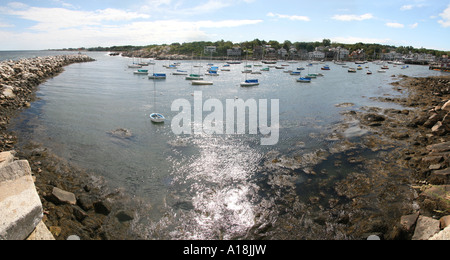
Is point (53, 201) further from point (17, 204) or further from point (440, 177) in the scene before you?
point (440, 177)

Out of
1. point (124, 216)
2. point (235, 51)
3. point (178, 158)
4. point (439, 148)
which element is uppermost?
point (235, 51)

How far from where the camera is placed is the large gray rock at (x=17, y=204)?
7102 millimetres

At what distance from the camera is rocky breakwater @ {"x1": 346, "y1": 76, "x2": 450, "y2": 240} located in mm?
9977

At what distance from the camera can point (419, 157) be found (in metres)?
17.1

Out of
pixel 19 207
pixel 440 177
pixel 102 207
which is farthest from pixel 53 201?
pixel 440 177

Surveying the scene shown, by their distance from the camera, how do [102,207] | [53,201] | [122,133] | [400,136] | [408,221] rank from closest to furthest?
[408,221] < [53,201] < [102,207] < [400,136] < [122,133]

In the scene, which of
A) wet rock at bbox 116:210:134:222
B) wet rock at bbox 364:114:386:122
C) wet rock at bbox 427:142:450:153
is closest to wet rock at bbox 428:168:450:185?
wet rock at bbox 427:142:450:153

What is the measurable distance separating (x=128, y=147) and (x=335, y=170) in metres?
16.0

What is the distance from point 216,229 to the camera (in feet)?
36.6

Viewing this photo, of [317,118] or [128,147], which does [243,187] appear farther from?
[317,118]

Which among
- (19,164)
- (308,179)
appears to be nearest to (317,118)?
(308,179)

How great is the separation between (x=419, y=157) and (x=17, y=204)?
22.8m

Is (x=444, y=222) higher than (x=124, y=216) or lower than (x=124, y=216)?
higher

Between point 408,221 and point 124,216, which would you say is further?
point 124,216
